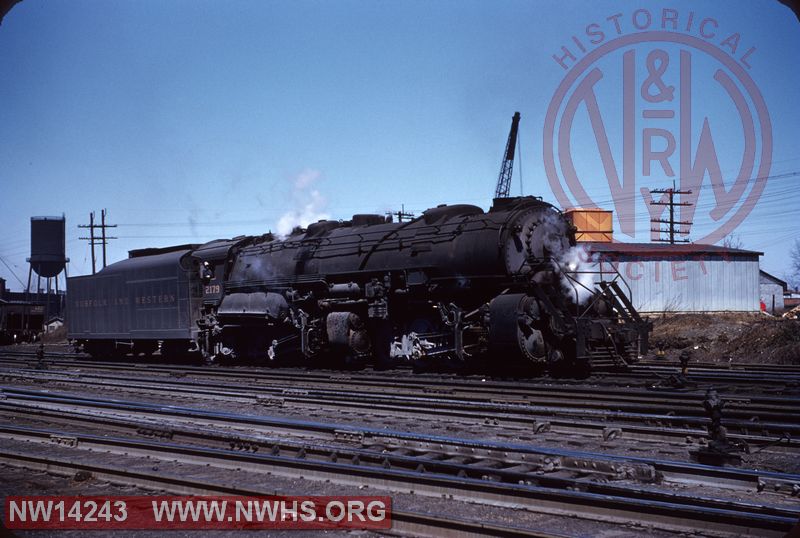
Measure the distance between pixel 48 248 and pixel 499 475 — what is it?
5561cm

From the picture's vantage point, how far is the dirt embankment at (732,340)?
2056cm

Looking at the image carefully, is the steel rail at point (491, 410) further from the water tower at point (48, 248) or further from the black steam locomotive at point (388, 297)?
the water tower at point (48, 248)

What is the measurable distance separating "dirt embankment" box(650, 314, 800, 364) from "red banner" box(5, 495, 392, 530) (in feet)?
57.7

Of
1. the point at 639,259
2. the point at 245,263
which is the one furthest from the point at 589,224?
the point at 245,263

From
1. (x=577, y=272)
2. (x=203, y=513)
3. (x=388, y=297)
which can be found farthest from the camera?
(x=388, y=297)

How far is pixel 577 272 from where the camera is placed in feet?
51.2

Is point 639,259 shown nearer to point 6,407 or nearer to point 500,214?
point 500,214

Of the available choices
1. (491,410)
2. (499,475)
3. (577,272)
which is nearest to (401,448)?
(499,475)

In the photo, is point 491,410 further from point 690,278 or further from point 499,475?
point 690,278

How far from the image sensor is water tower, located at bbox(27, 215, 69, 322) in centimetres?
5381

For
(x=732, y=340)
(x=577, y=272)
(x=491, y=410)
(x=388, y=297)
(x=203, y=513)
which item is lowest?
(x=203, y=513)

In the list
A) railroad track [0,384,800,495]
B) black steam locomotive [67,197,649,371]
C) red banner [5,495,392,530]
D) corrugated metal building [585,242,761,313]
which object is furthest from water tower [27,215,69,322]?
red banner [5,495,392,530]

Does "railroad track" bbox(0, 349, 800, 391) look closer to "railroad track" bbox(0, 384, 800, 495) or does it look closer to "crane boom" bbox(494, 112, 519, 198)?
"railroad track" bbox(0, 384, 800, 495)

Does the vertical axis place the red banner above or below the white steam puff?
below
